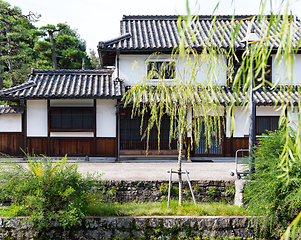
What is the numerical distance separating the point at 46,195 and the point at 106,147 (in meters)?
6.12

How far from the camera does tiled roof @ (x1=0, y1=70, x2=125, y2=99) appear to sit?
1024 centimetres

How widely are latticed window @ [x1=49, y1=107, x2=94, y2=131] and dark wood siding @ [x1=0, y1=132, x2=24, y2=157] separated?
4.64 feet

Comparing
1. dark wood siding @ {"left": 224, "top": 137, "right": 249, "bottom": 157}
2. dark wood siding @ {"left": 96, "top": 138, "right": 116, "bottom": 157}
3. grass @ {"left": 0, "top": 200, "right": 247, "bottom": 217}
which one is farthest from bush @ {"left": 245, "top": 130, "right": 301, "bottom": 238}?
dark wood siding @ {"left": 96, "top": 138, "right": 116, "bottom": 157}

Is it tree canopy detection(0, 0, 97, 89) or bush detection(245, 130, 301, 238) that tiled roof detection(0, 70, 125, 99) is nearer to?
bush detection(245, 130, 301, 238)

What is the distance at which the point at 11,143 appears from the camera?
1091cm

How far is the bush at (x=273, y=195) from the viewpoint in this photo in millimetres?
4570

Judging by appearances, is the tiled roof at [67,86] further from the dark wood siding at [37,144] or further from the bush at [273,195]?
the bush at [273,195]

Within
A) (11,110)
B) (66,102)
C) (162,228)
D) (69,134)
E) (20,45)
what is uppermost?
(20,45)

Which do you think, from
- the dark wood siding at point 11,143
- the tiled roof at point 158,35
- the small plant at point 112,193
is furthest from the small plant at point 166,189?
the dark wood siding at point 11,143

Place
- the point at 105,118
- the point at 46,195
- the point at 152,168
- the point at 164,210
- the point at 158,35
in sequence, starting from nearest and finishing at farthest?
the point at 46,195 → the point at 164,210 → the point at 152,168 → the point at 105,118 → the point at 158,35

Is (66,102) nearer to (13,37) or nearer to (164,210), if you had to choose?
(164,210)

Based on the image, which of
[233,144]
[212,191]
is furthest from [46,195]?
[233,144]

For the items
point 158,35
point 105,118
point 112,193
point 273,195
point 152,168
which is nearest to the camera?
point 273,195

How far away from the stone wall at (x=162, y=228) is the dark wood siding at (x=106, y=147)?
604cm
